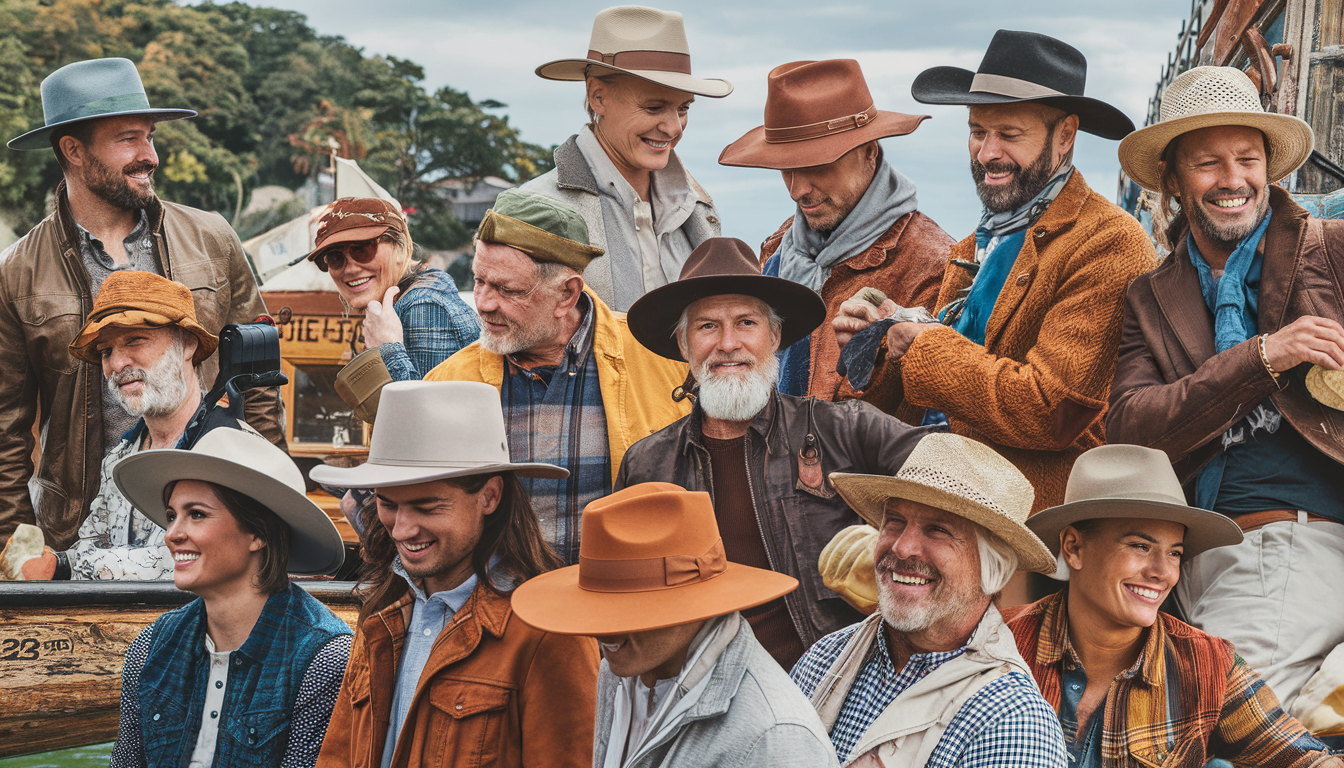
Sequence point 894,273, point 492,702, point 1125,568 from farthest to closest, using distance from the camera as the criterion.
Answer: point 894,273 → point 1125,568 → point 492,702

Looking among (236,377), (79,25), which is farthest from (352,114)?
(236,377)

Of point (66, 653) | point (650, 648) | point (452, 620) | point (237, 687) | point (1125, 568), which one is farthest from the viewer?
point (66, 653)

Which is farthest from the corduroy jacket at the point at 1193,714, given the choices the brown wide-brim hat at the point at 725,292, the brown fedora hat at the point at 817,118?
the brown fedora hat at the point at 817,118

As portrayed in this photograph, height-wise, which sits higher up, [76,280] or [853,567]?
[76,280]

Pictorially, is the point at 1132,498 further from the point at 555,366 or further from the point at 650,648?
the point at 555,366

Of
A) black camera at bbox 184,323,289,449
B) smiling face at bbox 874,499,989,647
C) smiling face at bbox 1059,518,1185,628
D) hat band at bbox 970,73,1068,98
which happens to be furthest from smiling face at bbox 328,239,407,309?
smiling face at bbox 1059,518,1185,628

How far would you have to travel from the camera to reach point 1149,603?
3215 mm

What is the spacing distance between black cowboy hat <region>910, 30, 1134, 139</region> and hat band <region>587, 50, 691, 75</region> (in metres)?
1.34

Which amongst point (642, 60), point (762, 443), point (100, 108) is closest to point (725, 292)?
point (762, 443)

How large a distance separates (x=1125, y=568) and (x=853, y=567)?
0.71m

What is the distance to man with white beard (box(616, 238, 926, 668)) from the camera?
11.6ft

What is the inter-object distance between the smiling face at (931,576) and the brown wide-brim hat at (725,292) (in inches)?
36.4

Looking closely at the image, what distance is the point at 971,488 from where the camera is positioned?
2914mm

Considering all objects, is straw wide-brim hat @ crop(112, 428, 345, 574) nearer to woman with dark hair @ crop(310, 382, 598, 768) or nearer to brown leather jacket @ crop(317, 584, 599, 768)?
woman with dark hair @ crop(310, 382, 598, 768)
